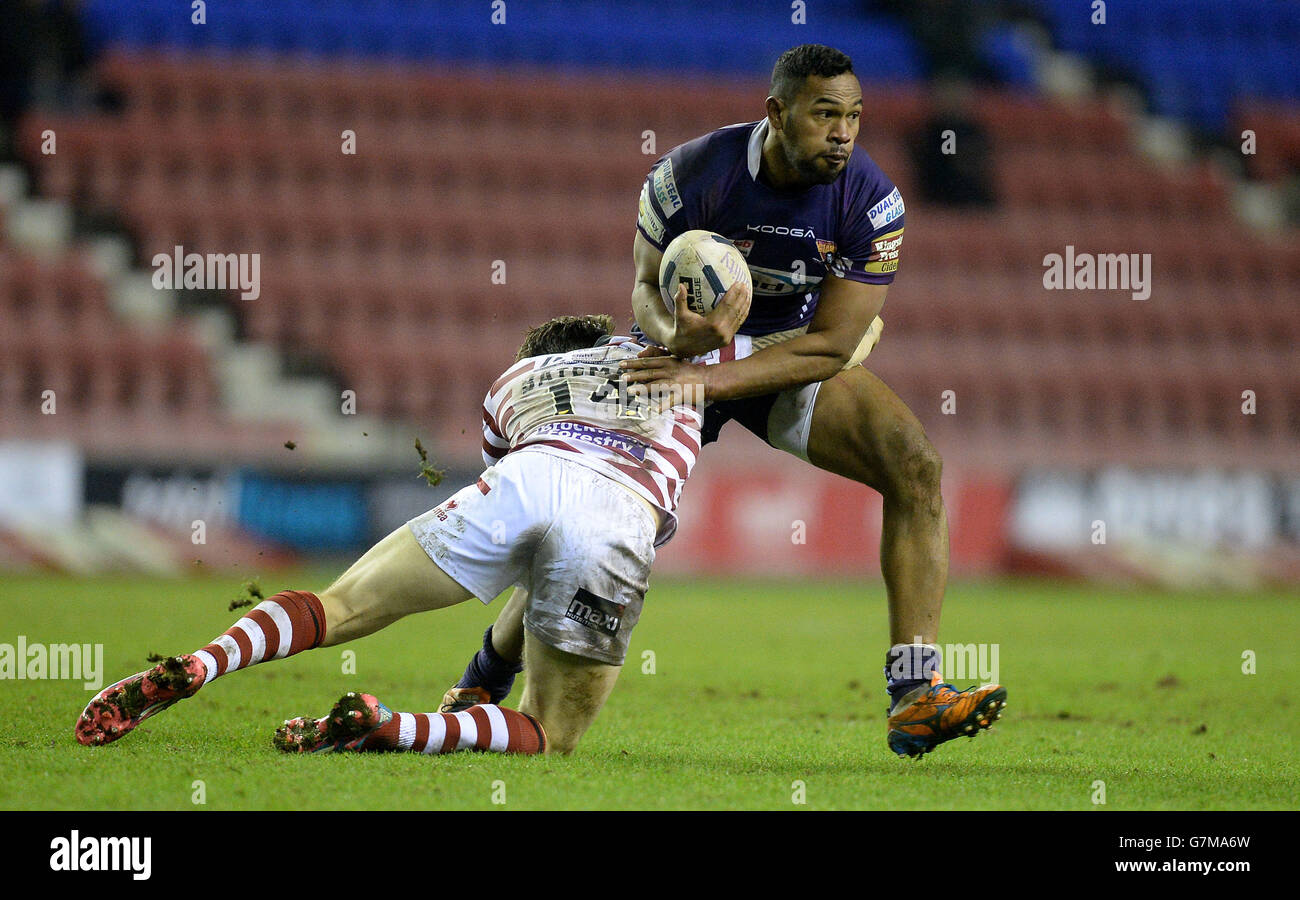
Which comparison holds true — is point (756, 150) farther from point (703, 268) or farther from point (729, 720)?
point (729, 720)

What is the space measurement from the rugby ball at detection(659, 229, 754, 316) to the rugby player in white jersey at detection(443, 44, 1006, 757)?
2.1 inches

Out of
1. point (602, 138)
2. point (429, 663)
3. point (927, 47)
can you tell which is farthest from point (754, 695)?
point (927, 47)

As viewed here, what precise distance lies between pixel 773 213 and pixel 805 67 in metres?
0.55

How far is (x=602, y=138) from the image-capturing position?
18.1 meters

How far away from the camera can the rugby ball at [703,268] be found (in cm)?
473

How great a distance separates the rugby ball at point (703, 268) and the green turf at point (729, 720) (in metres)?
1.53

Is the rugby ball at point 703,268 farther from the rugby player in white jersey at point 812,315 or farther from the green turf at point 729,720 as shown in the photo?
the green turf at point 729,720

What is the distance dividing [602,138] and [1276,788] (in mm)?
14777

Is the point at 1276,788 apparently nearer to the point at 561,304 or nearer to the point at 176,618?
the point at 176,618
